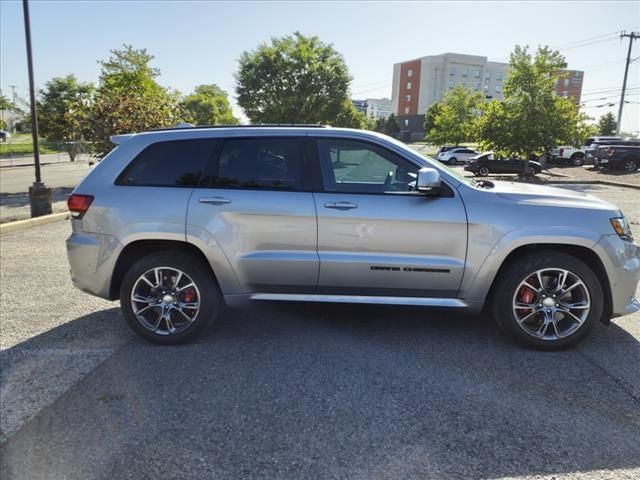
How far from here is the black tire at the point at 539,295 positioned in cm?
378

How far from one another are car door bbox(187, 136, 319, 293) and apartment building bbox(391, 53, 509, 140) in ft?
312

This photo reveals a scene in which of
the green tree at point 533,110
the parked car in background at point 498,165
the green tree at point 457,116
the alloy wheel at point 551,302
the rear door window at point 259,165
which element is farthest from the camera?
the green tree at point 457,116

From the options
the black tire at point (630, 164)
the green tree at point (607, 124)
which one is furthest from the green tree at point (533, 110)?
the green tree at point (607, 124)

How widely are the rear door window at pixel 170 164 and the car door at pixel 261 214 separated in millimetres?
121

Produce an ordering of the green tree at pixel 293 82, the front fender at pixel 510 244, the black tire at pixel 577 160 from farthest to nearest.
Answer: the green tree at pixel 293 82
the black tire at pixel 577 160
the front fender at pixel 510 244

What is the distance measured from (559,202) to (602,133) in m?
86.1

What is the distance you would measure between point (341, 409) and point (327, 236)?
1375 millimetres

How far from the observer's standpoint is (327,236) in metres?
3.84

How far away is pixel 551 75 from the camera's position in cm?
2369

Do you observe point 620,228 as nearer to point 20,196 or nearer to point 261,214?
point 261,214

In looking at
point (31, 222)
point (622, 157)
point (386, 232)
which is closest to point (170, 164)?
point (386, 232)

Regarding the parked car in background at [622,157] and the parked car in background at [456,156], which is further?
the parked car in background at [456,156]

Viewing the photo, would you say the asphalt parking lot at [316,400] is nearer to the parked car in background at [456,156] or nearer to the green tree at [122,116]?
the green tree at [122,116]

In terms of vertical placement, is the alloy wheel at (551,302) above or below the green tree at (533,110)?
below
